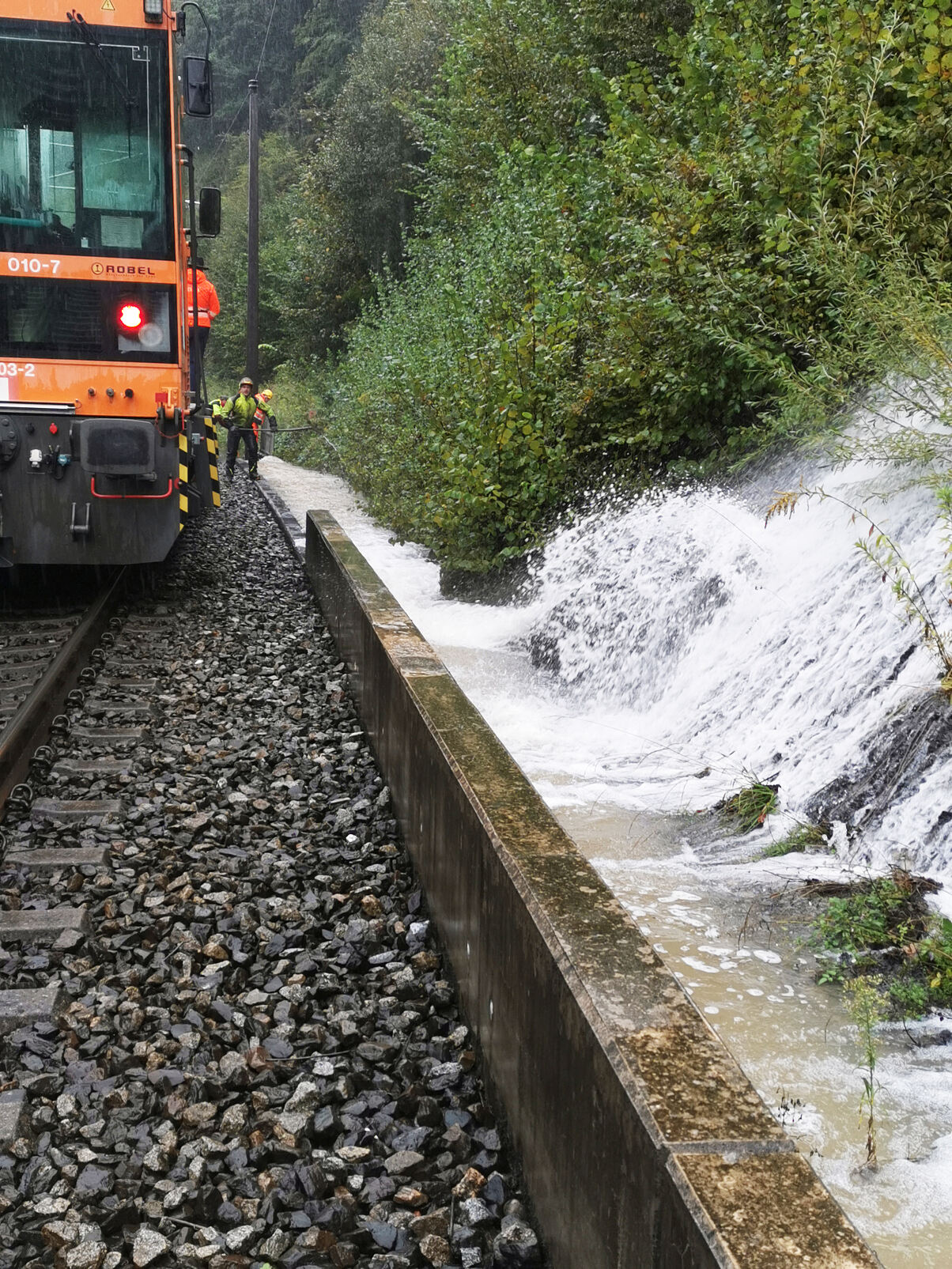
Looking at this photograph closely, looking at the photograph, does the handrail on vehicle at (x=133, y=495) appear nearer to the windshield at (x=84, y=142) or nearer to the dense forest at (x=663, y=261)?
the windshield at (x=84, y=142)

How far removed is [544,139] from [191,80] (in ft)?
30.9

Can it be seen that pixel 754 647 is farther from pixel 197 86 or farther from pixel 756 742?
pixel 197 86

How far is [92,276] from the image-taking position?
7930 mm

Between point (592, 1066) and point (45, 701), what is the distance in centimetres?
443

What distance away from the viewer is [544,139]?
16.0 meters

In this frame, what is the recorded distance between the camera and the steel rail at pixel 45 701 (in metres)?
5.13

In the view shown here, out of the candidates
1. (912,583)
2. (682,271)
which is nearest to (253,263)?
(682,271)

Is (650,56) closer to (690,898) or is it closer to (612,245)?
(612,245)

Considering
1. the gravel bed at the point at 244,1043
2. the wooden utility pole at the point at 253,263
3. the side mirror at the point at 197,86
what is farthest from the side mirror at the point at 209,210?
the wooden utility pole at the point at 253,263

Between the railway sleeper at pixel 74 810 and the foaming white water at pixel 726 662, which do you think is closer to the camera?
Result: the foaming white water at pixel 726 662

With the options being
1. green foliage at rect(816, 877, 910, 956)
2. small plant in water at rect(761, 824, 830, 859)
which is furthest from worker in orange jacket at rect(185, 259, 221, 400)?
→ green foliage at rect(816, 877, 910, 956)

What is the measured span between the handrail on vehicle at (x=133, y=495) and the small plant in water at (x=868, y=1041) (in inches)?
238

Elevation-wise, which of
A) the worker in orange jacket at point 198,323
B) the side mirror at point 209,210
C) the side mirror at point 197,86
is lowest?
the worker in orange jacket at point 198,323

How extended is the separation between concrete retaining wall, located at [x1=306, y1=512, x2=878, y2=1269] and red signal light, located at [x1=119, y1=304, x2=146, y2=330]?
505cm
